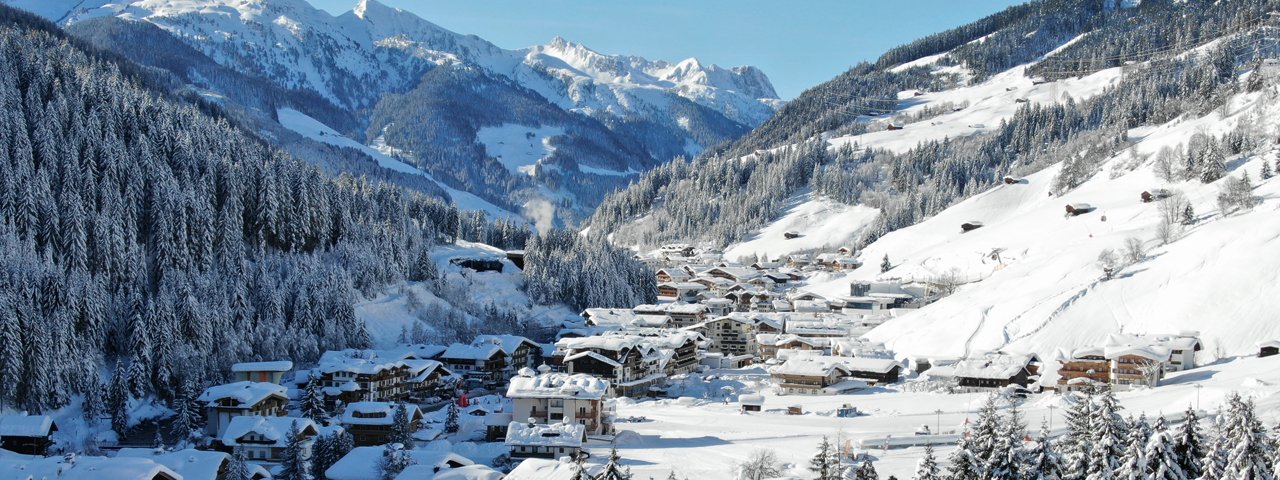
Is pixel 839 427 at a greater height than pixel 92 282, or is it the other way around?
pixel 92 282

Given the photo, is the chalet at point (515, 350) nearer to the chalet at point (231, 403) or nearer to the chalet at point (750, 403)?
the chalet at point (231, 403)

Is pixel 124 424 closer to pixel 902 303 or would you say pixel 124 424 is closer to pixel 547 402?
pixel 547 402

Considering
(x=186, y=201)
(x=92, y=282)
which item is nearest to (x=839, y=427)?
(x=92, y=282)

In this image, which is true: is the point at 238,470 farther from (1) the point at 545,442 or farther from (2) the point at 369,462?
(1) the point at 545,442

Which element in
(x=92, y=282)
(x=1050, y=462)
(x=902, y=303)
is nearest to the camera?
(x=1050, y=462)

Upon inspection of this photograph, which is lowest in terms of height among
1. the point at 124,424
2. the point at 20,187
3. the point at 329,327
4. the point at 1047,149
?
the point at 124,424

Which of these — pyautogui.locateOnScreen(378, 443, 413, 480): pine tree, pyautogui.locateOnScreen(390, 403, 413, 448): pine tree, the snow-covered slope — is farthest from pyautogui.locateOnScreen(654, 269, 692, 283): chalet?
pyautogui.locateOnScreen(378, 443, 413, 480): pine tree

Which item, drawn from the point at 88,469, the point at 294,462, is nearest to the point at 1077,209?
the point at 294,462

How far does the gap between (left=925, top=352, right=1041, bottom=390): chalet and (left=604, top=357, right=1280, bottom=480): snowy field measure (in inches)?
87.5

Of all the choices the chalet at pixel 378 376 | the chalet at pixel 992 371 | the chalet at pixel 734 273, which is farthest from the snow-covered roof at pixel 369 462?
the chalet at pixel 734 273

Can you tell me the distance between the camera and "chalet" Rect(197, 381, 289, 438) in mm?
65375

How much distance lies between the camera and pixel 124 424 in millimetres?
63938

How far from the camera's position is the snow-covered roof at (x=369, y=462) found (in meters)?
52.4

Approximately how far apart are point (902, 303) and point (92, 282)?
3145 inches
